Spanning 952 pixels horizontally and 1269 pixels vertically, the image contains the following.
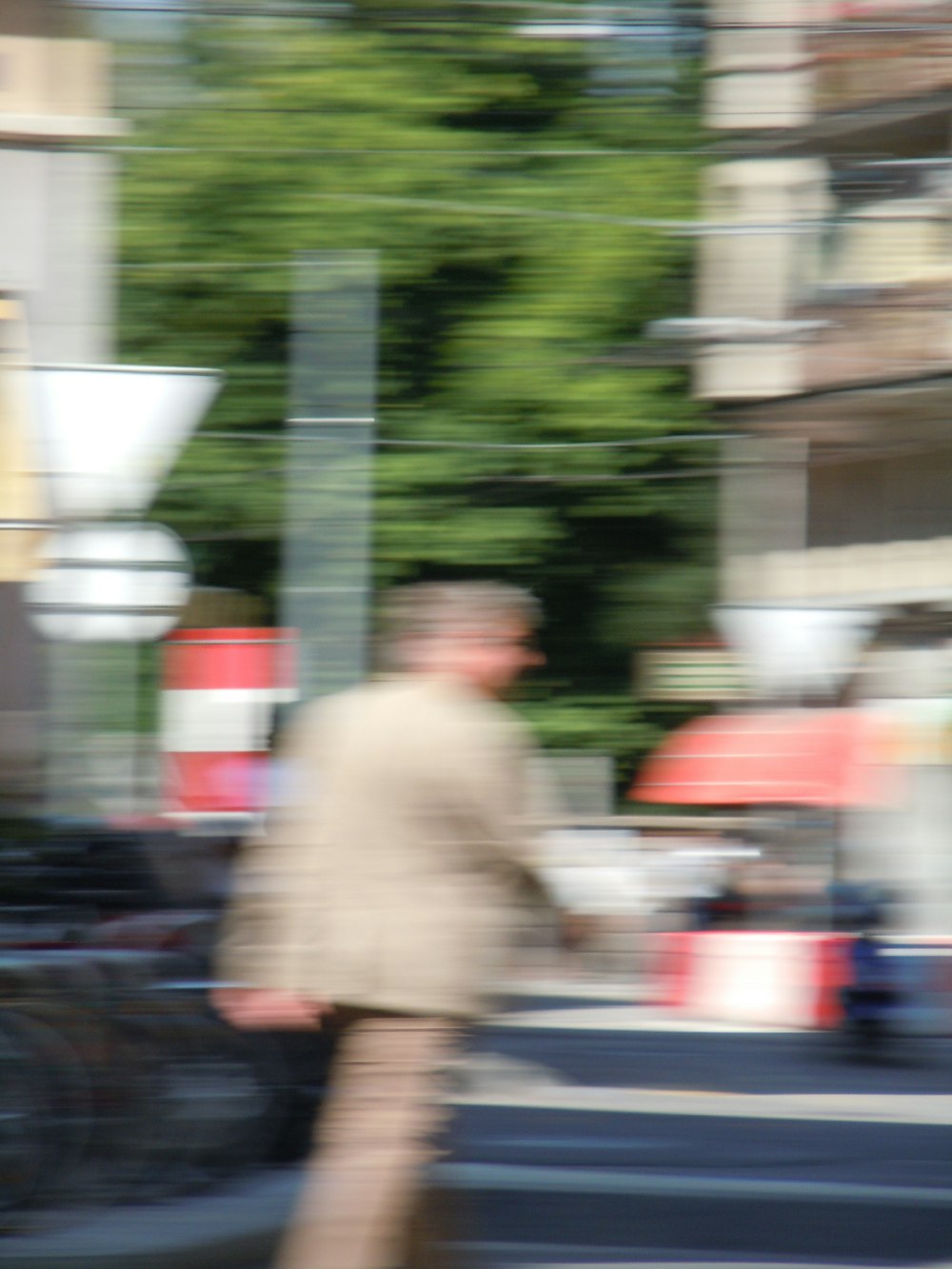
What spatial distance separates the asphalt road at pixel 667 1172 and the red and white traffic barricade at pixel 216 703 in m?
1.80

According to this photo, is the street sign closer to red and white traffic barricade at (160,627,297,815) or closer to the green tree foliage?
red and white traffic barricade at (160,627,297,815)

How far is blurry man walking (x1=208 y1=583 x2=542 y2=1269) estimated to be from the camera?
5.00m

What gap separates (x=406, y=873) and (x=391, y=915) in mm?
88

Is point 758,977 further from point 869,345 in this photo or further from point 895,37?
point 895,37

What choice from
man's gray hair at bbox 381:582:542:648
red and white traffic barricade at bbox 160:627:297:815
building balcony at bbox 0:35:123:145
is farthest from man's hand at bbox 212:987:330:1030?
building balcony at bbox 0:35:123:145

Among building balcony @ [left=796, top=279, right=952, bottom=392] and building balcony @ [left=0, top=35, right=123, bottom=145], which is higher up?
building balcony @ [left=0, top=35, right=123, bottom=145]

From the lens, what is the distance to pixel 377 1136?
5.07 metres

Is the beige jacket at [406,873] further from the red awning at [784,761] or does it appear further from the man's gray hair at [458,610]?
the red awning at [784,761]

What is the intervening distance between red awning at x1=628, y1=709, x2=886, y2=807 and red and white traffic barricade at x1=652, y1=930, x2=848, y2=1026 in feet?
4.94

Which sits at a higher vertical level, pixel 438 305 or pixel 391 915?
pixel 438 305

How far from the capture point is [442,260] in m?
23.6

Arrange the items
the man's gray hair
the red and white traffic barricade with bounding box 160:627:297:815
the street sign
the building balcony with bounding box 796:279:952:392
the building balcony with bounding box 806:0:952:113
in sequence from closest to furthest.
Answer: the man's gray hair → the building balcony with bounding box 806:0:952:113 → the street sign → the red and white traffic barricade with bounding box 160:627:297:815 → the building balcony with bounding box 796:279:952:392

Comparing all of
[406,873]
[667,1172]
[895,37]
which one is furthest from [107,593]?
[406,873]

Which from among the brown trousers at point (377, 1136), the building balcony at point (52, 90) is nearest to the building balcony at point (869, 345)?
the building balcony at point (52, 90)
